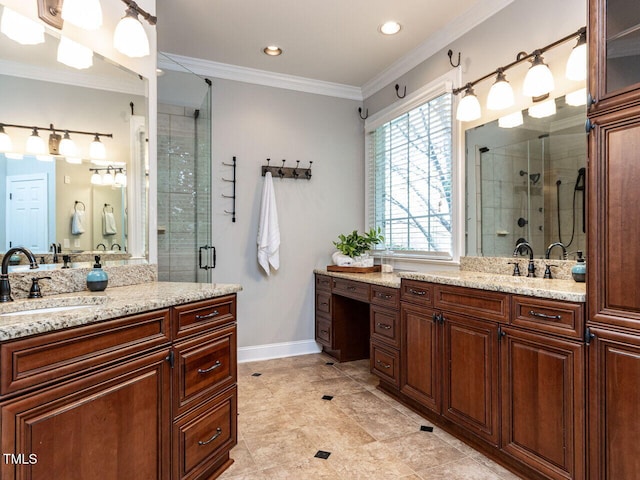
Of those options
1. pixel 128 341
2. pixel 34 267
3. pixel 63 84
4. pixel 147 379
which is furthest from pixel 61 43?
pixel 147 379

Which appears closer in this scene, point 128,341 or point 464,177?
point 128,341

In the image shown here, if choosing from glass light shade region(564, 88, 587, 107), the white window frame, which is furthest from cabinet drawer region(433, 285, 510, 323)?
glass light shade region(564, 88, 587, 107)

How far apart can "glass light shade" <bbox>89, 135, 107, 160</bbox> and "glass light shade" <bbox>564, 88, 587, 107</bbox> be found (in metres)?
2.57

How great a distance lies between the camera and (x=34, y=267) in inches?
66.5

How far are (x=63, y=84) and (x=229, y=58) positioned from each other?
6.02 ft

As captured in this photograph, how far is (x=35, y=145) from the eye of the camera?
1803mm

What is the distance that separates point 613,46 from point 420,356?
1847 mm

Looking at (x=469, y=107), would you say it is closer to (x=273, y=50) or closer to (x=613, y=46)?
(x=613, y=46)

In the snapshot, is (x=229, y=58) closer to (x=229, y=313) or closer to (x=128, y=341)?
(x=229, y=313)

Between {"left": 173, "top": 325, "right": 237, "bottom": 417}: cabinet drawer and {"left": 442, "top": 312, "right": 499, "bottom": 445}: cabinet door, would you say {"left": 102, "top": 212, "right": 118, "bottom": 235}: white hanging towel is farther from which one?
{"left": 442, "top": 312, "right": 499, "bottom": 445}: cabinet door

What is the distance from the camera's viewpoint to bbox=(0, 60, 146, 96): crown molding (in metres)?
1.69

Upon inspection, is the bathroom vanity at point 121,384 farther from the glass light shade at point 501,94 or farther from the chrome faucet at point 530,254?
the glass light shade at point 501,94

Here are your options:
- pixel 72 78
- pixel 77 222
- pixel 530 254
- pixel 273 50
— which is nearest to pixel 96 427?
pixel 77 222

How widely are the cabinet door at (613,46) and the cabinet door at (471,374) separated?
1150 millimetres
